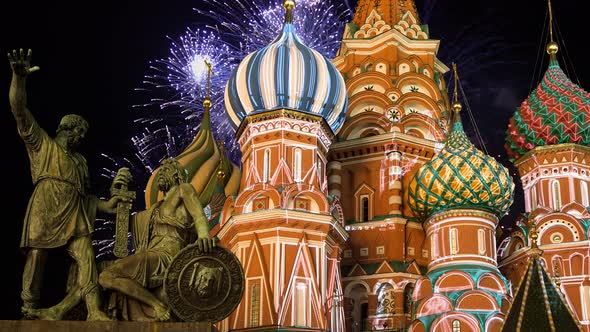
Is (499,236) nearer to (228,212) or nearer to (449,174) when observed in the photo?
(449,174)

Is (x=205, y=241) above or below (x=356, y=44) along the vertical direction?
below

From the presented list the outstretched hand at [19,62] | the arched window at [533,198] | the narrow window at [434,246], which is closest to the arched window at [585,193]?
the arched window at [533,198]

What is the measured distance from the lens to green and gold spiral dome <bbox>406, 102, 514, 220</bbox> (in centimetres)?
2233

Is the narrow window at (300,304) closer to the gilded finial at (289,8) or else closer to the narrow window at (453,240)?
the narrow window at (453,240)

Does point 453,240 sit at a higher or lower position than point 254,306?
higher

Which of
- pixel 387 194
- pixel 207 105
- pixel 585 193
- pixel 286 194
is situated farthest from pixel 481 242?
pixel 207 105

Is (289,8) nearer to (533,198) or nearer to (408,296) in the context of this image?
(408,296)

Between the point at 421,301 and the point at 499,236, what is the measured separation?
4.98m

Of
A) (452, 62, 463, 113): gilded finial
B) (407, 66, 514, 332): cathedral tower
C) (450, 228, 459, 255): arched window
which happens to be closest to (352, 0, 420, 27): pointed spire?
(452, 62, 463, 113): gilded finial

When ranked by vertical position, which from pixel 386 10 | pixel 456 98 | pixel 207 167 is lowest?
pixel 207 167

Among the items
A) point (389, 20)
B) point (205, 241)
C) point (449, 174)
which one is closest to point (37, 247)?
point (205, 241)

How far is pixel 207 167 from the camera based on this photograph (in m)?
26.5

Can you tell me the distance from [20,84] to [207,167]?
18.3 meters

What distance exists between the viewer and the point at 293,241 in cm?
2014
